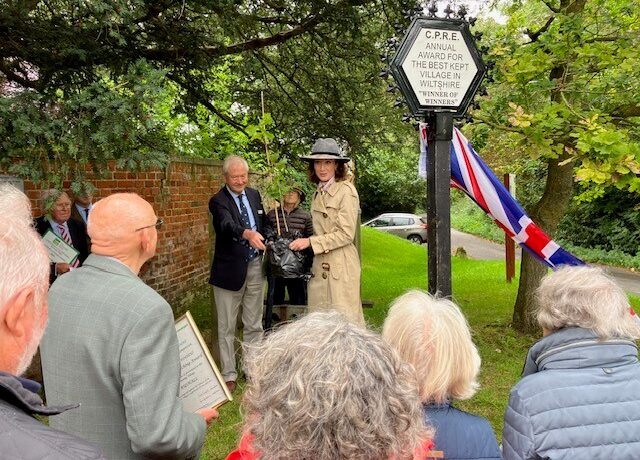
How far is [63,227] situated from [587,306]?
13.6 ft

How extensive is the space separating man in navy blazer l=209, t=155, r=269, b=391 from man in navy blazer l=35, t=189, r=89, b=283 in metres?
1.16

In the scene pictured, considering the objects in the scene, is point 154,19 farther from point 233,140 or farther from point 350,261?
point 233,140

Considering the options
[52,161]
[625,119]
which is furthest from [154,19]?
[625,119]

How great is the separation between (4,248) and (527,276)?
6.69m

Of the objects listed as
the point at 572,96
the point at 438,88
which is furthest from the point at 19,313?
the point at 572,96

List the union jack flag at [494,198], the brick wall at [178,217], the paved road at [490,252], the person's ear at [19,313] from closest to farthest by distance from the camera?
the person's ear at [19,313] < the union jack flag at [494,198] < the brick wall at [178,217] < the paved road at [490,252]

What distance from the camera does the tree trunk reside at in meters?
6.88

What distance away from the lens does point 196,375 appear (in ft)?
8.75

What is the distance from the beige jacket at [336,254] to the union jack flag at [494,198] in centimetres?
86

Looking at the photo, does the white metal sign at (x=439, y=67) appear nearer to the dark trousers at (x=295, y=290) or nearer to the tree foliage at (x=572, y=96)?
the tree foliage at (x=572, y=96)

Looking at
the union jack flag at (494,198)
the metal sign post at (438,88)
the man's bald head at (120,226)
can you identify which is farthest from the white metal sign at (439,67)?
the man's bald head at (120,226)

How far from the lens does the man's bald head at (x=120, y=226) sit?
7.30ft

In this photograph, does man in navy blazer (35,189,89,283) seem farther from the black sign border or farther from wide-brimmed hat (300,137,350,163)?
the black sign border

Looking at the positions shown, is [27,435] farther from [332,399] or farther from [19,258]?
[332,399]
